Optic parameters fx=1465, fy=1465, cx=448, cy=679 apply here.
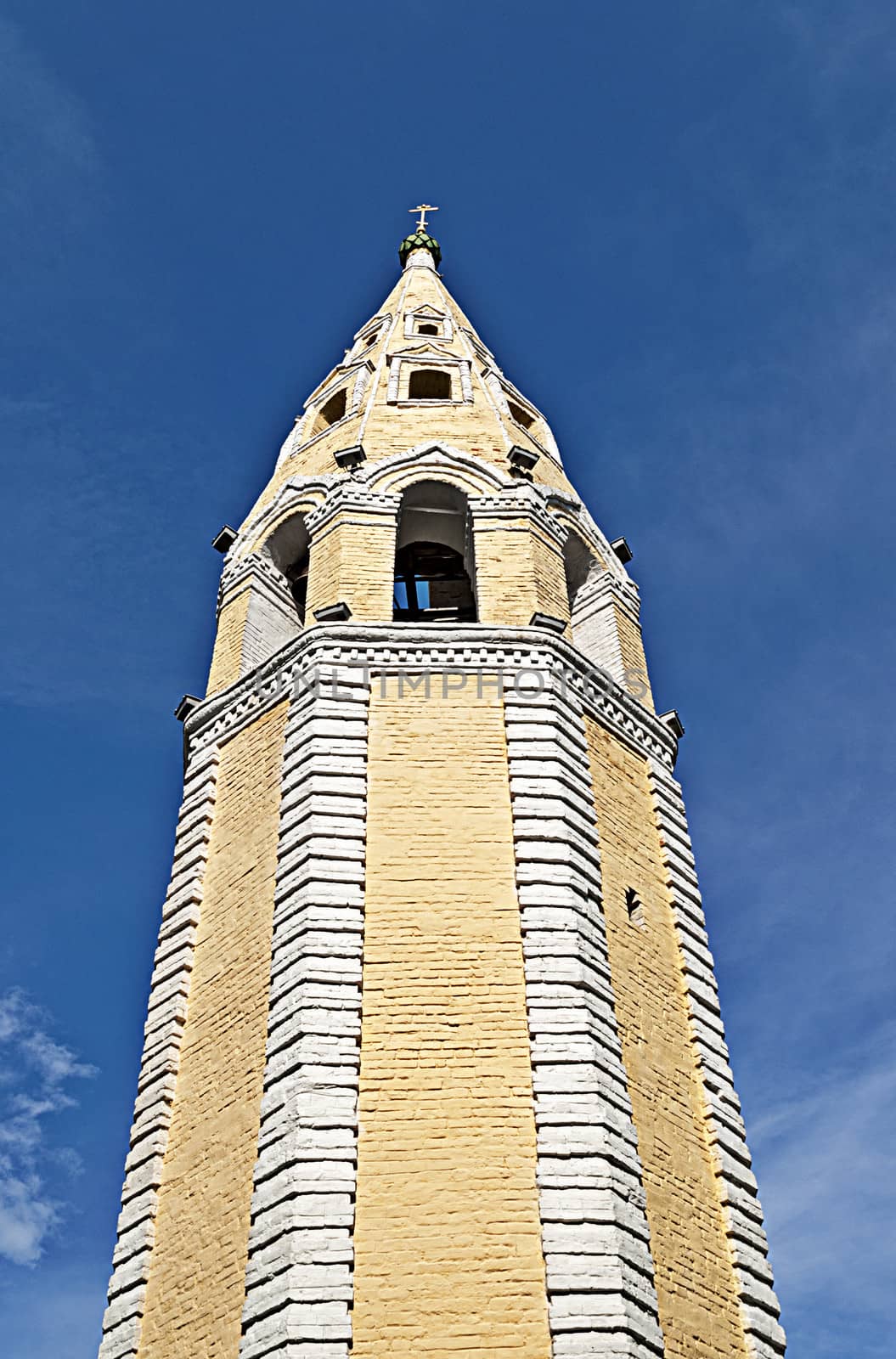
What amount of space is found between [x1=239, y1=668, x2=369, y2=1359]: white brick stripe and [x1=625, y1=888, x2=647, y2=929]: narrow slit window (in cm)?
268

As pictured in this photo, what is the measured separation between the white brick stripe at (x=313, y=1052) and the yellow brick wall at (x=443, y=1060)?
14 centimetres

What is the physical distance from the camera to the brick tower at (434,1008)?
10.6 m

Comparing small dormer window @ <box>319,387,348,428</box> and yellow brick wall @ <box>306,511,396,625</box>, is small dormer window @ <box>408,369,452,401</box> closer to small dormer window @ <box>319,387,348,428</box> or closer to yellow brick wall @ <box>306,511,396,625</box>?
small dormer window @ <box>319,387,348,428</box>

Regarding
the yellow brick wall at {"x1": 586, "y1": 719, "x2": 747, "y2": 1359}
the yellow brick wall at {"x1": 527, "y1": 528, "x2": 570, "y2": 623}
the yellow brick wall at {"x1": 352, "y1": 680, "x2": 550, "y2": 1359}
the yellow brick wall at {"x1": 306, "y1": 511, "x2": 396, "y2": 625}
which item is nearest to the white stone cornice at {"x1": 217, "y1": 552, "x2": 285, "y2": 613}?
the yellow brick wall at {"x1": 306, "y1": 511, "x2": 396, "y2": 625}

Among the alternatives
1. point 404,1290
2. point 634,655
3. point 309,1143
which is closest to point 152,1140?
point 309,1143

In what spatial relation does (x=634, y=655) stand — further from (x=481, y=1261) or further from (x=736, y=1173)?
(x=481, y=1261)

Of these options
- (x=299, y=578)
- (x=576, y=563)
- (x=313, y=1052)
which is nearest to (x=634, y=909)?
(x=313, y=1052)

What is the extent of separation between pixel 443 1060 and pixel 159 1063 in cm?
303

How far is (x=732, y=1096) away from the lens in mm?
13422

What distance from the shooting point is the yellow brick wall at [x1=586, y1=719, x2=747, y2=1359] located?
1135 centimetres

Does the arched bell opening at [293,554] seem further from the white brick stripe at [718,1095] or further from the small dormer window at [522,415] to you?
the white brick stripe at [718,1095]

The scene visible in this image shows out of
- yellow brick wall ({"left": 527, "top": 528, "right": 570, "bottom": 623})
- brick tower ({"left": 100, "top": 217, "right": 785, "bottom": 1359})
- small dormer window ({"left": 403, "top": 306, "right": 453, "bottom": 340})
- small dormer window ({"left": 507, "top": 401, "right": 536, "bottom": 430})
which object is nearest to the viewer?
brick tower ({"left": 100, "top": 217, "right": 785, "bottom": 1359})

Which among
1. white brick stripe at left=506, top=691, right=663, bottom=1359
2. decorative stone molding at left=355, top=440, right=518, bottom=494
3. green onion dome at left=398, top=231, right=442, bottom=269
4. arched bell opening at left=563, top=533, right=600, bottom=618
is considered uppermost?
green onion dome at left=398, top=231, right=442, bottom=269

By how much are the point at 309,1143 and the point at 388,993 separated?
1.51 m
